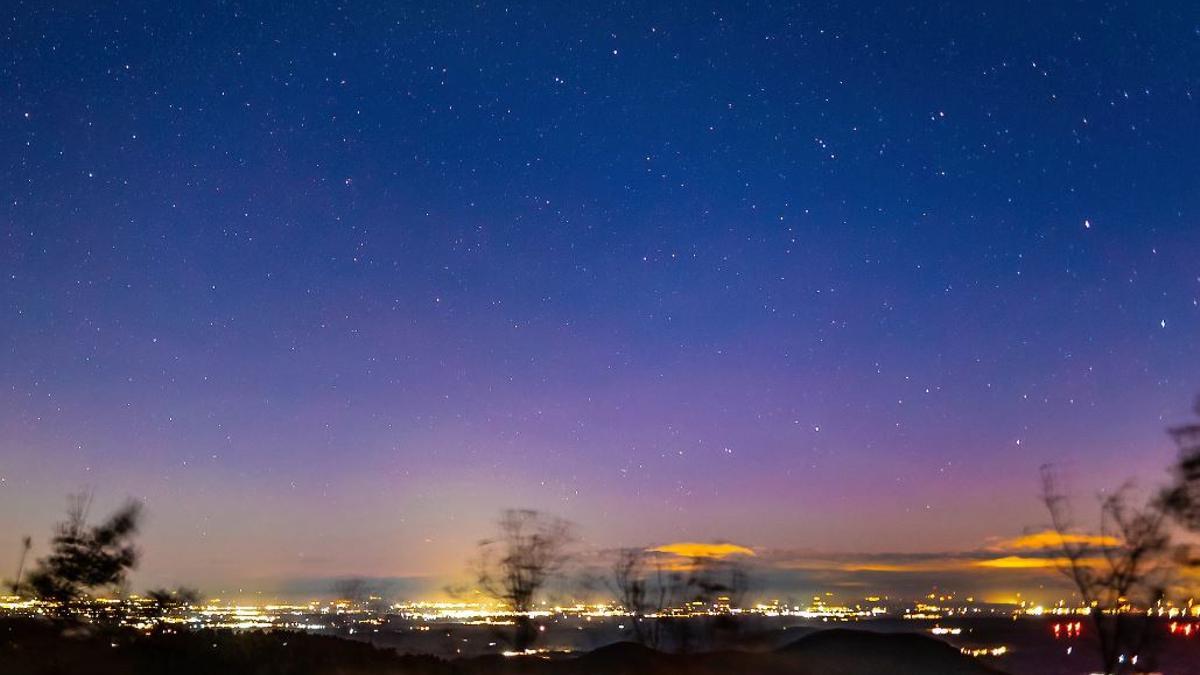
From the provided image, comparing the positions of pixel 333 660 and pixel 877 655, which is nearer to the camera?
pixel 333 660

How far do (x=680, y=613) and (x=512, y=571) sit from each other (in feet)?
21.7

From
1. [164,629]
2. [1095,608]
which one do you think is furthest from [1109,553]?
[164,629]

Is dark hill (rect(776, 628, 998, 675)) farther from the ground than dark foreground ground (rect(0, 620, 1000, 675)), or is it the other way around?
Result: dark foreground ground (rect(0, 620, 1000, 675))

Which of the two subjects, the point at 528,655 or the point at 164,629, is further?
the point at 528,655

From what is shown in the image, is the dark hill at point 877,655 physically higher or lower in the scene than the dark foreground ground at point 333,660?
lower

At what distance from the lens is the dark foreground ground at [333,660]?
33750 mm

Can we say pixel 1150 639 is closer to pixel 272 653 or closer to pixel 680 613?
pixel 680 613

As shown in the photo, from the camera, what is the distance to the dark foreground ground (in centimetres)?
3375

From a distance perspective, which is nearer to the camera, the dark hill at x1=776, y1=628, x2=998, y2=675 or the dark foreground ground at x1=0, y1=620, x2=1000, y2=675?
the dark foreground ground at x1=0, y1=620, x2=1000, y2=675

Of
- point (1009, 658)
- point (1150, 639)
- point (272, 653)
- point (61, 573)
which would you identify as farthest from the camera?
point (1009, 658)

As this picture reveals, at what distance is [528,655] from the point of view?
44.2m

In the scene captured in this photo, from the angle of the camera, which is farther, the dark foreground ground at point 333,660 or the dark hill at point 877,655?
the dark hill at point 877,655

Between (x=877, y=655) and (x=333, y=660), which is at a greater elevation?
(x=333, y=660)

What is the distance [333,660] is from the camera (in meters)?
39.7
